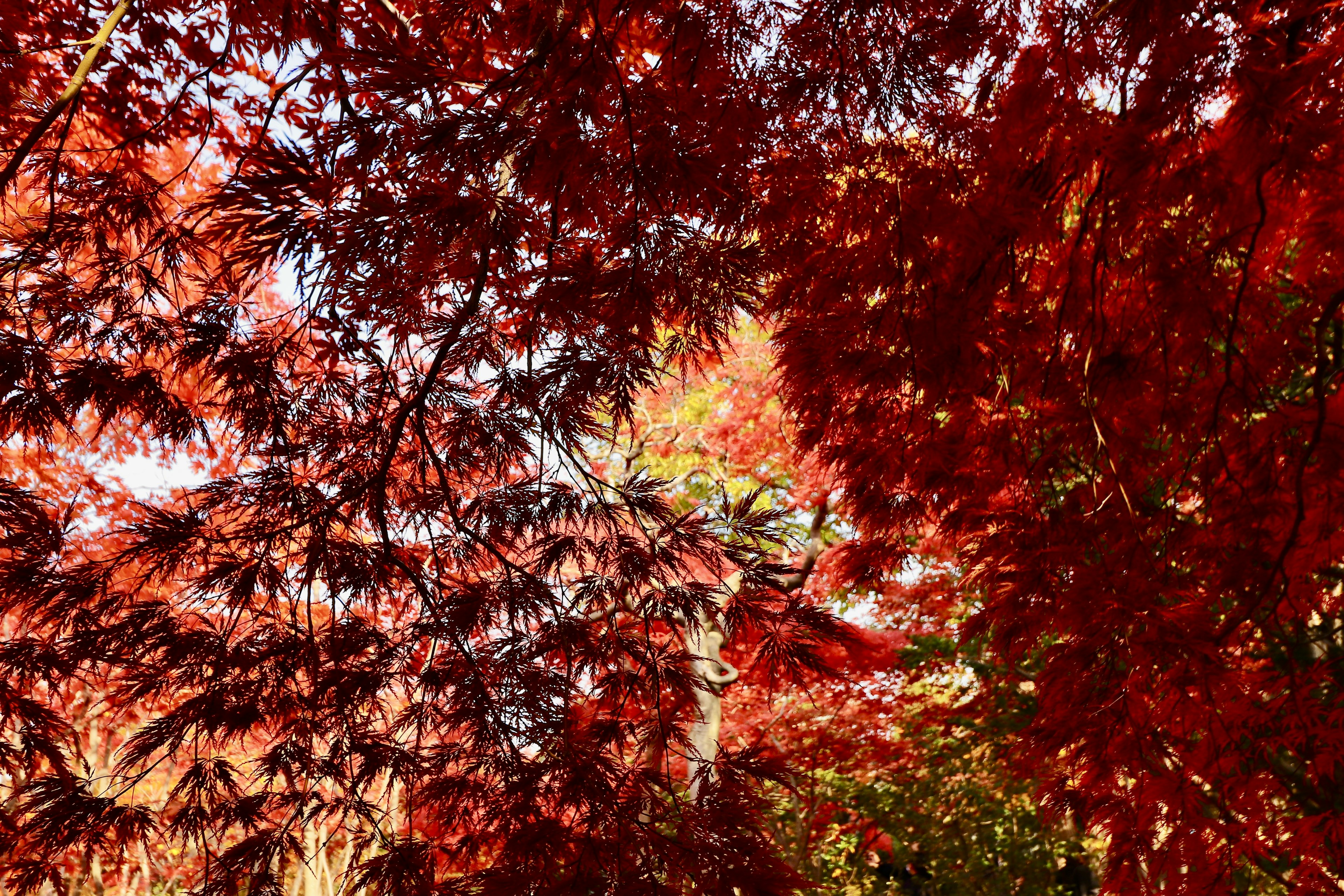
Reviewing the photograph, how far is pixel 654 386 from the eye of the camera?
2.76 m

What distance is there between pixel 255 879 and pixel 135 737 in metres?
0.58

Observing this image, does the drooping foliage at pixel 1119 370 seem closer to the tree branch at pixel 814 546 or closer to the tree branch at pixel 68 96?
the tree branch at pixel 68 96

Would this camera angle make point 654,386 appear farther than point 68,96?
Yes

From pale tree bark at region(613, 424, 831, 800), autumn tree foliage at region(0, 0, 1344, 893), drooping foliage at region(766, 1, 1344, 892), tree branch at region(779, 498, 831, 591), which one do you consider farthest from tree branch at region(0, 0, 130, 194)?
tree branch at region(779, 498, 831, 591)

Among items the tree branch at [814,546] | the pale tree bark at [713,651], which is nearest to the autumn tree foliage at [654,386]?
the pale tree bark at [713,651]

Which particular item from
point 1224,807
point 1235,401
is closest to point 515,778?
point 1224,807

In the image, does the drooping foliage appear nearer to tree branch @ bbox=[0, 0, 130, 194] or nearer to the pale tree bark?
tree branch @ bbox=[0, 0, 130, 194]

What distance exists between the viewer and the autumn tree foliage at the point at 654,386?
2330 mm

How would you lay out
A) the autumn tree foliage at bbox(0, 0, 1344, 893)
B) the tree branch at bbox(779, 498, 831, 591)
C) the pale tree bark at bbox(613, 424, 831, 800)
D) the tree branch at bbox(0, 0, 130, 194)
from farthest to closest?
1. the tree branch at bbox(779, 498, 831, 591)
2. the pale tree bark at bbox(613, 424, 831, 800)
3. the autumn tree foliage at bbox(0, 0, 1344, 893)
4. the tree branch at bbox(0, 0, 130, 194)

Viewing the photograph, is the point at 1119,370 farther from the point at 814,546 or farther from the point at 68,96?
the point at 814,546

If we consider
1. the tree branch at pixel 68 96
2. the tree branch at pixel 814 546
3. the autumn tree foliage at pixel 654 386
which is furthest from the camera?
the tree branch at pixel 814 546

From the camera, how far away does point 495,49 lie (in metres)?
3.80

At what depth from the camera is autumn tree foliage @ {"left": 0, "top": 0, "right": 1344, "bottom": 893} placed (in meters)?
2.33

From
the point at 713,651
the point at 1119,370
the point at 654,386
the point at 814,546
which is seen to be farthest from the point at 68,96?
the point at 713,651
